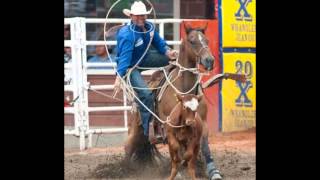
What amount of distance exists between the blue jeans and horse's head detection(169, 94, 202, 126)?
0.37 metres

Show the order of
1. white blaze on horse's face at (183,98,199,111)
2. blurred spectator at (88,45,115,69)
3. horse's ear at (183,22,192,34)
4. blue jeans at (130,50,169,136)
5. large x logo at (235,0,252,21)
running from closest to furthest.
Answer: white blaze on horse's face at (183,98,199,111), horse's ear at (183,22,192,34), blue jeans at (130,50,169,136), large x logo at (235,0,252,21), blurred spectator at (88,45,115,69)

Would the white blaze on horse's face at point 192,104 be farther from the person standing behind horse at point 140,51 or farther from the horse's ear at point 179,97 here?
the person standing behind horse at point 140,51

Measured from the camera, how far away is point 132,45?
8.59m

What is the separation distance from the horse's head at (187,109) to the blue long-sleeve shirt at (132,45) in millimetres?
541

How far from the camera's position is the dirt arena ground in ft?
28.7

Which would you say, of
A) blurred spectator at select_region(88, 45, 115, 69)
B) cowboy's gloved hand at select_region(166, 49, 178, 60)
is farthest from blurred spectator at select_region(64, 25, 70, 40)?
cowboy's gloved hand at select_region(166, 49, 178, 60)

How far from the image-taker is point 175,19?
8.79 metres

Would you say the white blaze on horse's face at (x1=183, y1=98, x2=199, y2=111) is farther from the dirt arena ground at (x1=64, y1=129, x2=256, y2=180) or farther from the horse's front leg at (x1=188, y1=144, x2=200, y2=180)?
the dirt arena ground at (x1=64, y1=129, x2=256, y2=180)

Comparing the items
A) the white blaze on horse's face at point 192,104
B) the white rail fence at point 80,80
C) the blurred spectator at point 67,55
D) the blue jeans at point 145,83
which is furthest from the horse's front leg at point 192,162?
the blurred spectator at point 67,55
